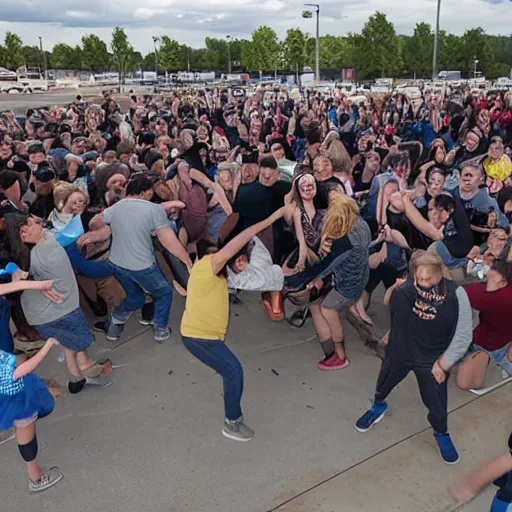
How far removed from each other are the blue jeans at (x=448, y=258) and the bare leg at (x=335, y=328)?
1.02 metres

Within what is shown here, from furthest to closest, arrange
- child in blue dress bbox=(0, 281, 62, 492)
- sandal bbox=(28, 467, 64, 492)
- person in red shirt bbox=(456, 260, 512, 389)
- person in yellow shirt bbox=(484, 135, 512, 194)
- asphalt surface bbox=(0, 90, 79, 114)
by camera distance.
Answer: asphalt surface bbox=(0, 90, 79, 114) < person in yellow shirt bbox=(484, 135, 512, 194) < person in red shirt bbox=(456, 260, 512, 389) < sandal bbox=(28, 467, 64, 492) < child in blue dress bbox=(0, 281, 62, 492)

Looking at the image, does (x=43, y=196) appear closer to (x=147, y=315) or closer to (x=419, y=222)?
(x=147, y=315)

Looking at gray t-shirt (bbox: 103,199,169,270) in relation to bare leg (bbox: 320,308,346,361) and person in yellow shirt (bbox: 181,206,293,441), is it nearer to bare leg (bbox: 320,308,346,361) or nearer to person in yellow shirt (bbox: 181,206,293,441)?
person in yellow shirt (bbox: 181,206,293,441)

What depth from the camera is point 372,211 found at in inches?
226

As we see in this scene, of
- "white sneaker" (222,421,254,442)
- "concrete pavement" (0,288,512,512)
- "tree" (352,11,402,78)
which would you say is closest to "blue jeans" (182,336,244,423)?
"white sneaker" (222,421,254,442)

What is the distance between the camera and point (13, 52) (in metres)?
80.8

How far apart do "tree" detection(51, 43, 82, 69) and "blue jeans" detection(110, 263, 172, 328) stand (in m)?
91.9

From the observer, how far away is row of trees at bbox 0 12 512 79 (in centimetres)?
5524

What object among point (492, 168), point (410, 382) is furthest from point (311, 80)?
point (410, 382)

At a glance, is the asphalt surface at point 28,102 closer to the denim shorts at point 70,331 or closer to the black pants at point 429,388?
the denim shorts at point 70,331

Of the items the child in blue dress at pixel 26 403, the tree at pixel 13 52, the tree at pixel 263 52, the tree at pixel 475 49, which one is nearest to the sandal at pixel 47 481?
the child in blue dress at pixel 26 403

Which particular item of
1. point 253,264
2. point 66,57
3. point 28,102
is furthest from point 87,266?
point 66,57

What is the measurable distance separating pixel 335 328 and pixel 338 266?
54 cm

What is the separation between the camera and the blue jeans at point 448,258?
4.55 m
